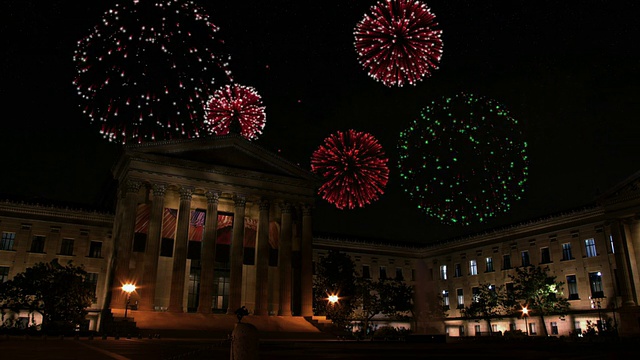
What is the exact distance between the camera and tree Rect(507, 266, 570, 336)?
2078 inches

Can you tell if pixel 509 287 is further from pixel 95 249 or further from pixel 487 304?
pixel 95 249

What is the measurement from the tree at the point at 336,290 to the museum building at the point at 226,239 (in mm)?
3997

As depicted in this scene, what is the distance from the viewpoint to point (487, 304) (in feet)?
194

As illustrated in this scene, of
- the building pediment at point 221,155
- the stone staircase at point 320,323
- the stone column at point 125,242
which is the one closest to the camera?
the stone column at point 125,242

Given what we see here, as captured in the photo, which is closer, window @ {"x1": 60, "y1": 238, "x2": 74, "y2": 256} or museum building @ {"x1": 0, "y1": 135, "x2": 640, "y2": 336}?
museum building @ {"x1": 0, "y1": 135, "x2": 640, "y2": 336}

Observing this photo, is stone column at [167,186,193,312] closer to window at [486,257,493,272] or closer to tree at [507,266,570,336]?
tree at [507,266,570,336]

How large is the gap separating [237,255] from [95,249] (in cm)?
1811

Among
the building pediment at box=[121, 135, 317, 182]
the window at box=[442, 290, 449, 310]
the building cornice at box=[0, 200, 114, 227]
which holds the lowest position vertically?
the window at box=[442, 290, 449, 310]

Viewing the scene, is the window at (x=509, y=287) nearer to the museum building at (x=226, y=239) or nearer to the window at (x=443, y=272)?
the museum building at (x=226, y=239)

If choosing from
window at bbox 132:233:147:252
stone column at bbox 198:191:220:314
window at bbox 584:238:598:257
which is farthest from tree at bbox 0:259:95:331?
window at bbox 584:238:598:257

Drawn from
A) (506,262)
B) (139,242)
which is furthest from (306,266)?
(506,262)

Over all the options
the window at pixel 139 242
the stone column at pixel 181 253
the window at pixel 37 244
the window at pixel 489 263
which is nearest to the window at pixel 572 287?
the window at pixel 489 263

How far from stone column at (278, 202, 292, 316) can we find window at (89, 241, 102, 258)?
794 inches

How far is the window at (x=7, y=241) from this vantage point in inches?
1960
